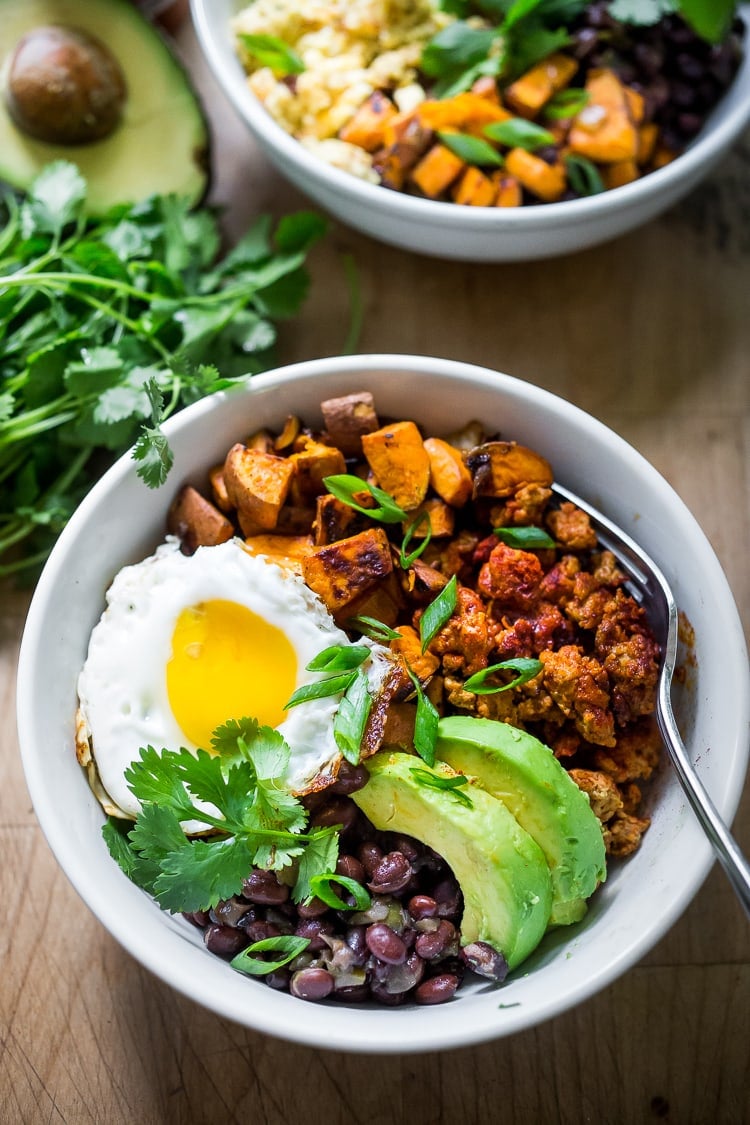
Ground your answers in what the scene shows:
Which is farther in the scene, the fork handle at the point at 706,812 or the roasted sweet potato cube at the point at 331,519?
the roasted sweet potato cube at the point at 331,519

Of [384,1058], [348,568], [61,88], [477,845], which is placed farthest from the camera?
[61,88]

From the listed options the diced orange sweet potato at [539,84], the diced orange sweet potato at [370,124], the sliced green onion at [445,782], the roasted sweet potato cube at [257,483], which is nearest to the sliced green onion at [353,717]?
the sliced green onion at [445,782]

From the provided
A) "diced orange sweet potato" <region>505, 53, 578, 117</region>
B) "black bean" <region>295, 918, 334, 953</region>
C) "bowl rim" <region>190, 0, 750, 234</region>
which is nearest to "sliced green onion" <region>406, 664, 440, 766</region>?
"black bean" <region>295, 918, 334, 953</region>

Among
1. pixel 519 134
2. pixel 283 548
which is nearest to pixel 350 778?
pixel 283 548

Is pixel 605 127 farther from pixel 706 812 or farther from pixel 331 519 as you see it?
pixel 706 812

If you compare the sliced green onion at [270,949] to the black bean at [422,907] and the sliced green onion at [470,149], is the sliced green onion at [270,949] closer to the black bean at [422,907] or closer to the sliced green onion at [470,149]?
the black bean at [422,907]
